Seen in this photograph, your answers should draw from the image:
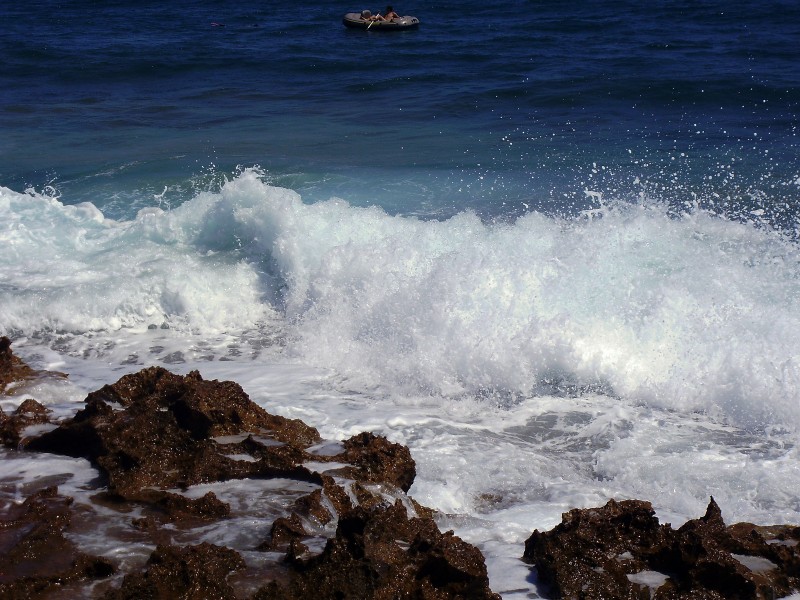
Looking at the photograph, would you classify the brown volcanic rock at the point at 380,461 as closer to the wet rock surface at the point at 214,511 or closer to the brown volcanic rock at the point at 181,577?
the wet rock surface at the point at 214,511

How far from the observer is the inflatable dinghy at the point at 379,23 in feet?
81.2

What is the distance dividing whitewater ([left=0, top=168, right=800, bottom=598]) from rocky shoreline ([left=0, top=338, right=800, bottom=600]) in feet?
0.67

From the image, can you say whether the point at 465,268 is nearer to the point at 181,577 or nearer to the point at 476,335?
the point at 476,335

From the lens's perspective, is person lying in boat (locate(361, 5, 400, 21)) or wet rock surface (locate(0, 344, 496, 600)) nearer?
wet rock surface (locate(0, 344, 496, 600))

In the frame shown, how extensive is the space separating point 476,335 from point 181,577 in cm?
404

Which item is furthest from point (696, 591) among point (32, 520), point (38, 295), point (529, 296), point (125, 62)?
point (125, 62)

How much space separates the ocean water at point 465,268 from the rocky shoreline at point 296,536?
0.82 ft

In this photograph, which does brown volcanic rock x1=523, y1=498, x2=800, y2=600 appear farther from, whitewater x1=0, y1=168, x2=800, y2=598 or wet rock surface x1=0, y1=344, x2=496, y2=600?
wet rock surface x1=0, y1=344, x2=496, y2=600

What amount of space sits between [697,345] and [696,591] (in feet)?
12.2

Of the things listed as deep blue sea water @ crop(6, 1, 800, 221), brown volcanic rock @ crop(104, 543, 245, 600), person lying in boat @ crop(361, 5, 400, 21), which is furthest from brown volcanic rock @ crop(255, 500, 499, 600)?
person lying in boat @ crop(361, 5, 400, 21)

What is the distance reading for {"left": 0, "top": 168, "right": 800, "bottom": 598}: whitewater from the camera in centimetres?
512

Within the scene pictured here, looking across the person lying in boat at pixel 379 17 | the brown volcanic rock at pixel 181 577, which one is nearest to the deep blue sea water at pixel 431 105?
the person lying in boat at pixel 379 17

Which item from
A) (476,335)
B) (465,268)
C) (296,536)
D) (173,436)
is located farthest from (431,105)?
(296,536)

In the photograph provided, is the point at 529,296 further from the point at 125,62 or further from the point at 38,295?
the point at 125,62
